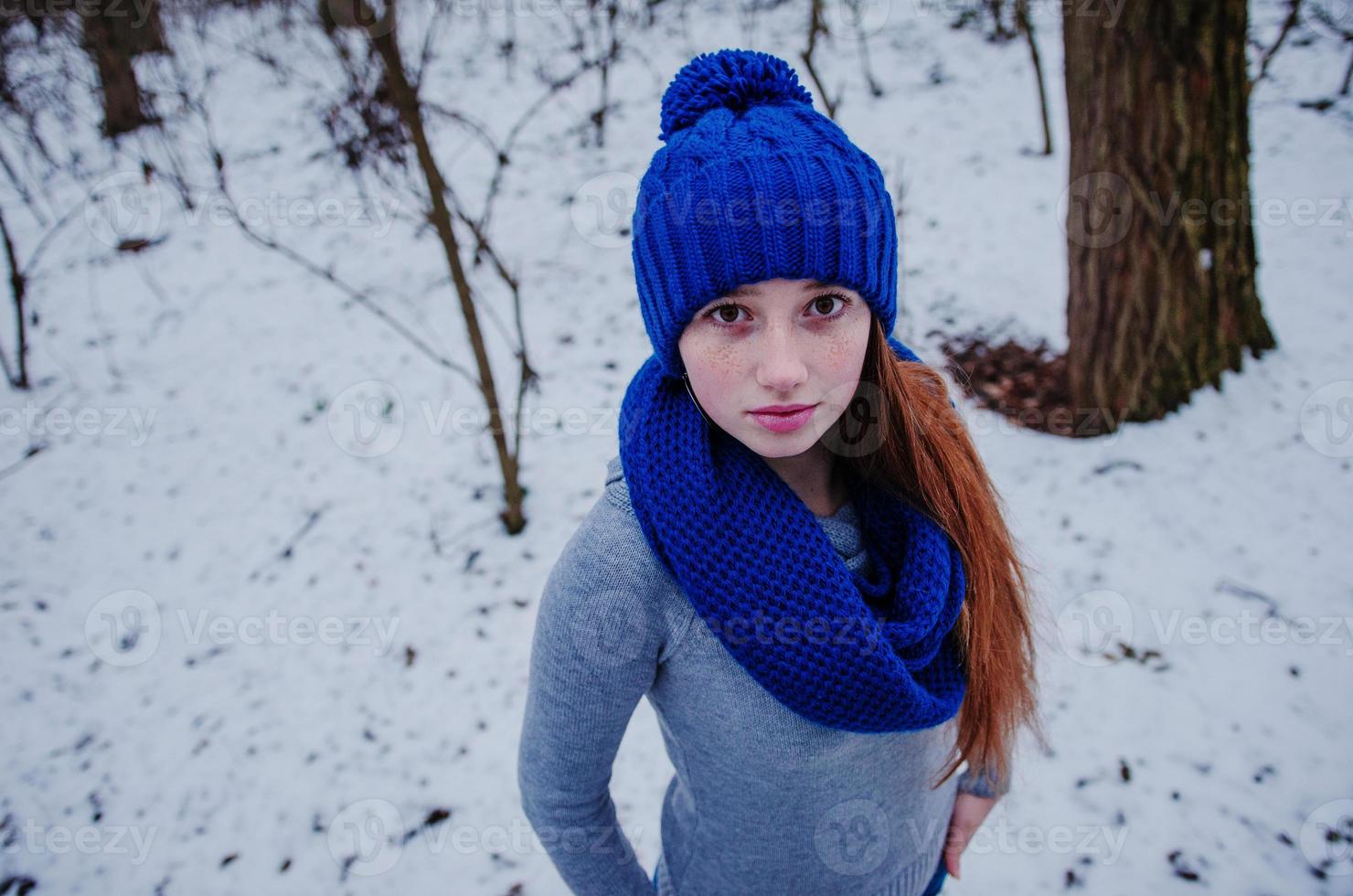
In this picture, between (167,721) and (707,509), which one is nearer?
(707,509)

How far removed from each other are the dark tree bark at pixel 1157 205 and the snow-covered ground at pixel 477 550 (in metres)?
0.23

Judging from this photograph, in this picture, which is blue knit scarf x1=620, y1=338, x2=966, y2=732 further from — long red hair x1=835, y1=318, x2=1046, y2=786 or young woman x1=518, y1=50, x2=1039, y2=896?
long red hair x1=835, y1=318, x2=1046, y2=786

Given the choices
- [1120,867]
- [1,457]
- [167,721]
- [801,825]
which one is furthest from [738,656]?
[1,457]

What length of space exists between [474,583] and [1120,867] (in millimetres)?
2421

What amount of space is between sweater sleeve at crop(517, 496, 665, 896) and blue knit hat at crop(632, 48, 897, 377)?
0.29 m

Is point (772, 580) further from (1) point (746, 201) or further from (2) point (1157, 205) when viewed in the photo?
(2) point (1157, 205)

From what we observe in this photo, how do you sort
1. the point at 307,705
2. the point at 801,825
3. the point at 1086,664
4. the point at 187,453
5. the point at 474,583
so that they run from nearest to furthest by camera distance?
1. the point at 801,825
2. the point at 1086,664
3. the point at 307,705
4. the point at 474,583
5. the point at 187,453

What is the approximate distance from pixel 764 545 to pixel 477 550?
2.46m

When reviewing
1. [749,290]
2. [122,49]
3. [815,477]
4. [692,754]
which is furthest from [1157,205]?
[122,49]

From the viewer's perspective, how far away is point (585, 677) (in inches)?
37.5

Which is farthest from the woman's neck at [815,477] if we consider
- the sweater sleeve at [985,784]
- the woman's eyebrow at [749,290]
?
the sweater sleeve at [985,784]

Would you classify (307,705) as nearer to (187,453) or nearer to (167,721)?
(167,721)

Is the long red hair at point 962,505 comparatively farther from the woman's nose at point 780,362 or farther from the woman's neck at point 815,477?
the woman's nose at point 780,362

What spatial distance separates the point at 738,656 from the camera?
964 mm
